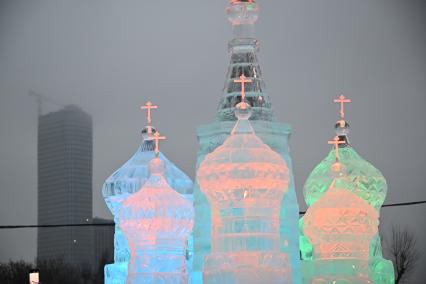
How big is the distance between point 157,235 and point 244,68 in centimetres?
284

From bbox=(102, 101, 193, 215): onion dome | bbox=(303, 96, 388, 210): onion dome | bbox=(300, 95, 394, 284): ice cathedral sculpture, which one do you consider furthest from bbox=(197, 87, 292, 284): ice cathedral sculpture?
bbox=(102, 101, 193, 215): onion dome

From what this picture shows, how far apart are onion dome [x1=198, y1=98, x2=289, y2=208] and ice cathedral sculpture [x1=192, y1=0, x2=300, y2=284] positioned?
4.94 ft

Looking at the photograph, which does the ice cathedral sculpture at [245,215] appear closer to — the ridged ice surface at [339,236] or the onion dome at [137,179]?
the ridged ice surface at [339,236]

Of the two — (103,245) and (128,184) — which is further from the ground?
(128,184)

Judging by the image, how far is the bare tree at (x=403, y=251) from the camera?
25188 millimetres

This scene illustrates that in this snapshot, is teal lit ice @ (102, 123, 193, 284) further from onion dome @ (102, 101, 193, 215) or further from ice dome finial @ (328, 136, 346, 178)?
ice dome finial @ (328, 136, 346, 178)

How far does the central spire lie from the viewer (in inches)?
711

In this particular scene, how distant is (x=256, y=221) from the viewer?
52.1 ft

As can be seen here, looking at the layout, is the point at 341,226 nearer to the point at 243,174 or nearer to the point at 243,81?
the point at 243,174

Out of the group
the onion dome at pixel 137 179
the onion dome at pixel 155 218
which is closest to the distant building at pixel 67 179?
the onion dome at pixel 137 179

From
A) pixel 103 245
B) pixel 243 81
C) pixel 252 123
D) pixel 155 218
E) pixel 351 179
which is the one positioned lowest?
pixel 155 218

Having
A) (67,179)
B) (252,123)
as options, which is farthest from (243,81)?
(67,179)

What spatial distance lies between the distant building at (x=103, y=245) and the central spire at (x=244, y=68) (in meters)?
8.50

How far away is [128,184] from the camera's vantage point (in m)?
19.2
